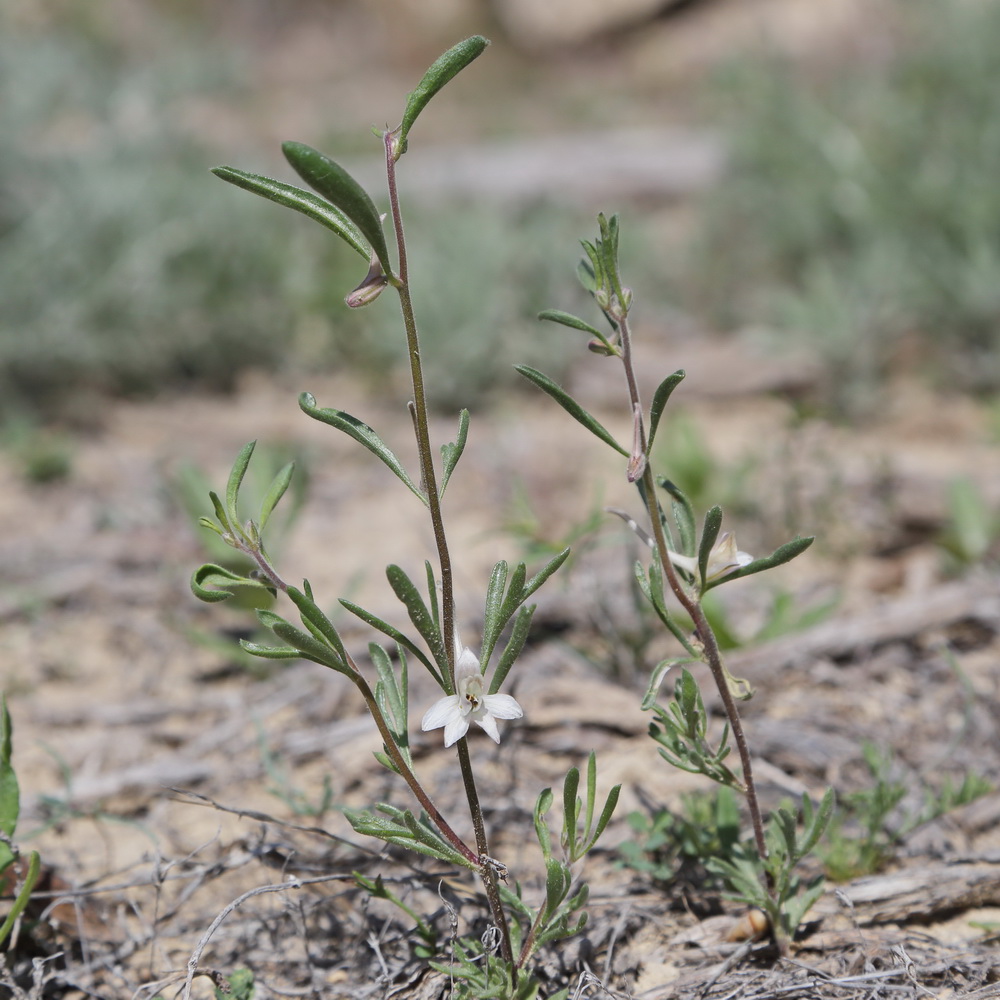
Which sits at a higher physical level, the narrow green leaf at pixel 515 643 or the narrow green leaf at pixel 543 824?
the narrow green leaf at pixel 515 643

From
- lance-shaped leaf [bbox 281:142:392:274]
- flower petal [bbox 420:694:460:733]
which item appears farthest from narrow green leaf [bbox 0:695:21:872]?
lance-shaped leaf [bbox 281:142:392:274]

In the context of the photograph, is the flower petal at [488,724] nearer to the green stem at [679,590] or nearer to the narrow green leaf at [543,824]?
the narrow green leaf at [543,824]

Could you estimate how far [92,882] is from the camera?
155 centimetres

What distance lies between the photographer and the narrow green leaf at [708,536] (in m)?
1.15

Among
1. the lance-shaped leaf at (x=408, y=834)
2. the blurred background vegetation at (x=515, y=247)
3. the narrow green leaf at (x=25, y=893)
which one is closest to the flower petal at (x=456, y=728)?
the lance-shaped leaf at (x=408, y=834)

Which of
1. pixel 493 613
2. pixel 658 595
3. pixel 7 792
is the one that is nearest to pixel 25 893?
pixel 7 792

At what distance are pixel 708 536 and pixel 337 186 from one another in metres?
0.60

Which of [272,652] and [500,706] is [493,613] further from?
[272,652]

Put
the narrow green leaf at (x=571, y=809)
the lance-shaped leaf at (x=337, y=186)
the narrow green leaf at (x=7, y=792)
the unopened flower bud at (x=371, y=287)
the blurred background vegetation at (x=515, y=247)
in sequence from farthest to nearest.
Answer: the blurred background vegetation at (x=515, y=247), the narrow green leaf at (x=7, y=792), the narrow green leaf at (x=571, y=809), the unopened flower bud at (x=371, y=287), the lance-shaped leaf at (x=337, y=186)

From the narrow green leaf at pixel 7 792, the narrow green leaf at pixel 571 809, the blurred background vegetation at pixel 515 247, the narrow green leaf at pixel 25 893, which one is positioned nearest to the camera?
the narrow green leaf at pixel 571 809

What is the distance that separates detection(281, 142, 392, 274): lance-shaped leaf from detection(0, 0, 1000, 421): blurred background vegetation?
3476 mm

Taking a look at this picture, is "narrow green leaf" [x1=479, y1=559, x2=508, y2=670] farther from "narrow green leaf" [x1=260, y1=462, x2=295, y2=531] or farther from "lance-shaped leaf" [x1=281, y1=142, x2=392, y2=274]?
"lance-shaped leaf" [x1=281, y1=142, x2=392, y2=274]

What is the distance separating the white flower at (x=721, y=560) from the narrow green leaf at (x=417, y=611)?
0.33 metres

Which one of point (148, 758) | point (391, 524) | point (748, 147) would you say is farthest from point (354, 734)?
point (748, 147)
